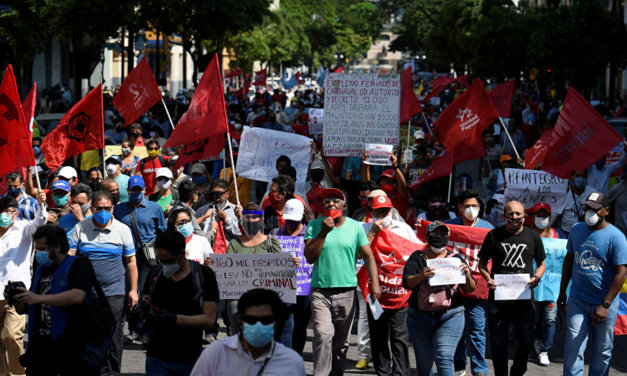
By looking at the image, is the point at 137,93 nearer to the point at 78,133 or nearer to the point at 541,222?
the point at 78,133

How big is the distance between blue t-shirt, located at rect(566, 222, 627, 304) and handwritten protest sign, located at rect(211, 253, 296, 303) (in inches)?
83.0

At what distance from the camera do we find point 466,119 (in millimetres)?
12875

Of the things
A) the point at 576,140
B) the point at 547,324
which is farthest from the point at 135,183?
the point at 576,140

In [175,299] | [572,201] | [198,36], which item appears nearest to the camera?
[175,299]

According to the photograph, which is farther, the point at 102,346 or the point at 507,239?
the point at 507,239

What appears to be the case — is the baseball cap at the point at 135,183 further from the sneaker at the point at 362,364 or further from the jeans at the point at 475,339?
the jeans at the point at 475,339

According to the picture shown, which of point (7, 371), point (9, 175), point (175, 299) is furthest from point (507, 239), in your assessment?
point (9, 175)

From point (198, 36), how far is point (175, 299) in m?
29.1

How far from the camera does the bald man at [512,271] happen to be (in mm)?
8156

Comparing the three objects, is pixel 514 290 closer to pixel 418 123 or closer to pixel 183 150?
pixel 183 150

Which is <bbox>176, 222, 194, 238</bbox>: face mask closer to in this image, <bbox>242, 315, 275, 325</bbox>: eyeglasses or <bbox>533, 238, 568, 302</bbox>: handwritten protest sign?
<bbox>533, 238, 568, 302</bbox>: handwritten protest sign

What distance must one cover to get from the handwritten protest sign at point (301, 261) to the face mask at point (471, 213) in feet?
4.64

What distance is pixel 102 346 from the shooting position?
688cm

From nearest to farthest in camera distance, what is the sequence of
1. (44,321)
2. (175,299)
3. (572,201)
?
1. (175,299)
2. (44,321)
3. (572,201)
